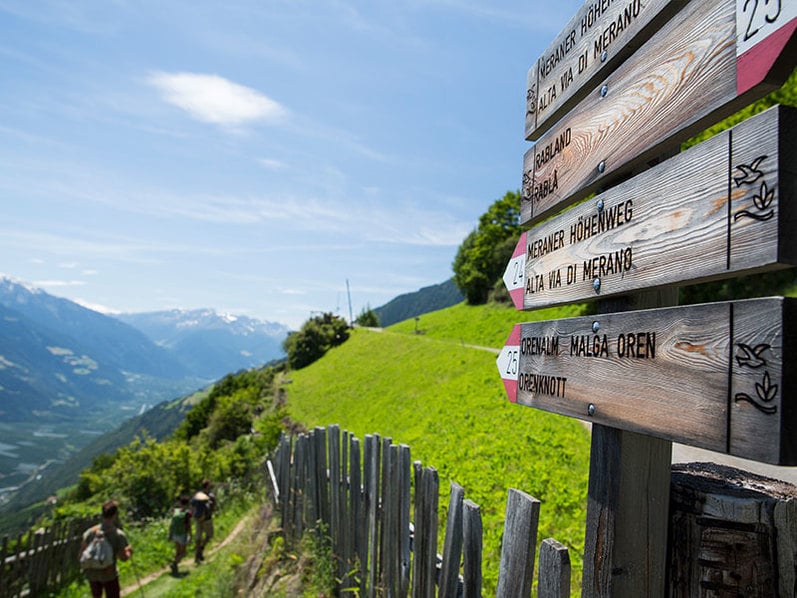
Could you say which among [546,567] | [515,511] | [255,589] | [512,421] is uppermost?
[515,511]

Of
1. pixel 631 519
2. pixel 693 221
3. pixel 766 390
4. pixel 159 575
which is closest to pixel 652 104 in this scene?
pixel 693 221

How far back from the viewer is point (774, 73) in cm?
121

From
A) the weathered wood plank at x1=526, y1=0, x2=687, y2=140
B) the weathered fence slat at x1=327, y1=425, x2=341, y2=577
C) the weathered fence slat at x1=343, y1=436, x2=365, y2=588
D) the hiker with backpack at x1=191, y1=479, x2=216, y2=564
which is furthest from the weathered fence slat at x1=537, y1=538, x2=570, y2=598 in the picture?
the hiker with backpack at x1=191, y1=479, x2=216, y2=564

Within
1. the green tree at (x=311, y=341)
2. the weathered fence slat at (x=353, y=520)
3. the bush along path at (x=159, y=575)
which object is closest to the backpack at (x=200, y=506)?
the bush along path at (x=159, y=575)

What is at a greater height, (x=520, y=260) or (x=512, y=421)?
(x=520, y=260)

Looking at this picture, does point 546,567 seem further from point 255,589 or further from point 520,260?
point 255,589

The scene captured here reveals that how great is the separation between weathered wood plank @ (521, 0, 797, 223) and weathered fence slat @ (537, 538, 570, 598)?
1.36 m

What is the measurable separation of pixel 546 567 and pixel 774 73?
1.67m

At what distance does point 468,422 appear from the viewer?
39.3 ft

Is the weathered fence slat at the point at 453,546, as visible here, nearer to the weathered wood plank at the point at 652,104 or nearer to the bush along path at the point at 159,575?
the weathered wood plank at the point at 652,104

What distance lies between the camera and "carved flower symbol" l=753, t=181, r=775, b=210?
119cm

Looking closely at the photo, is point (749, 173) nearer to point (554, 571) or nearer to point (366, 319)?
point (554, 571)

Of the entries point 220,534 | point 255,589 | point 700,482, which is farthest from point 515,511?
point 220,534

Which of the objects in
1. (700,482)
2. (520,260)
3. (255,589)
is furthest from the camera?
(255,589)
